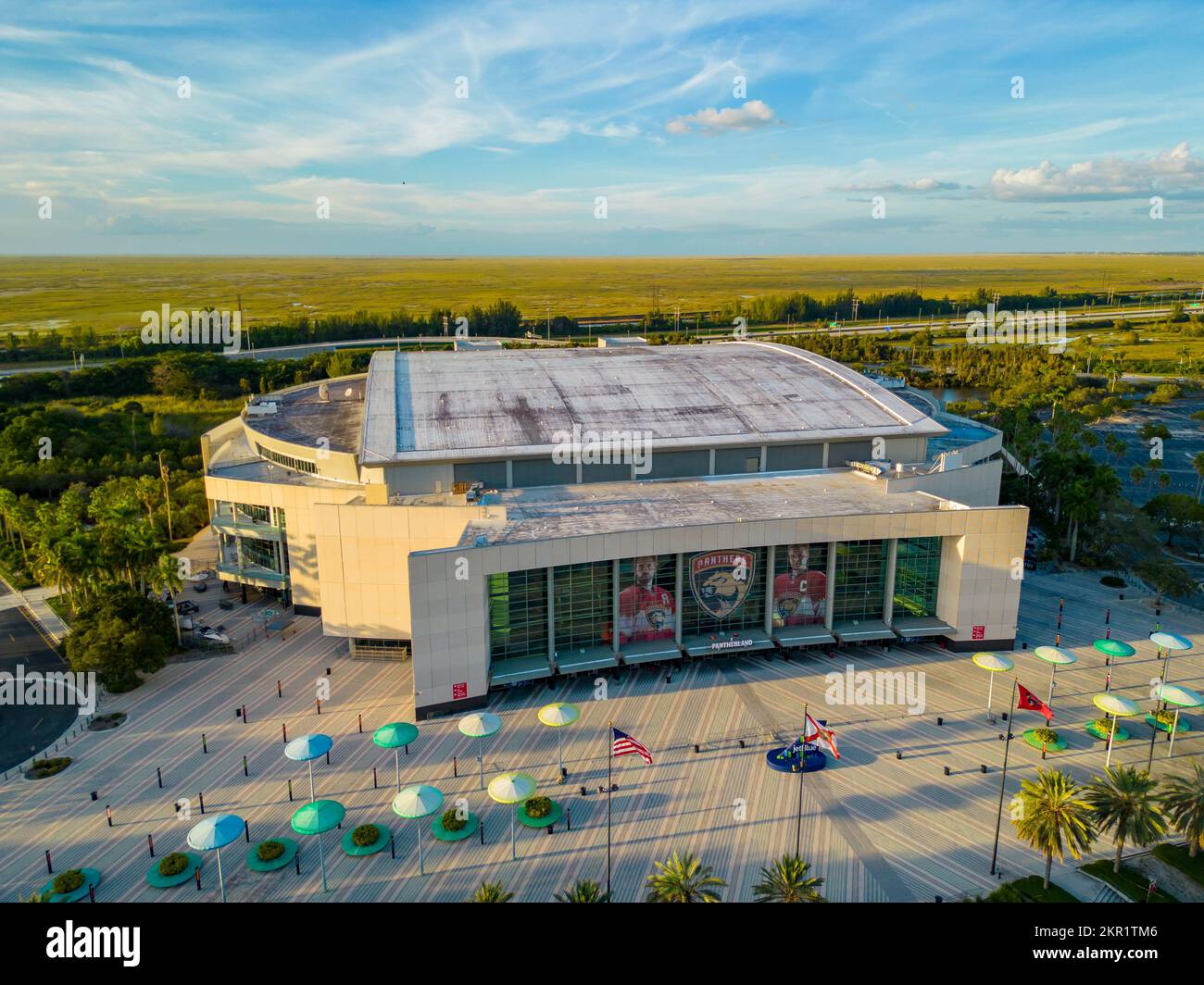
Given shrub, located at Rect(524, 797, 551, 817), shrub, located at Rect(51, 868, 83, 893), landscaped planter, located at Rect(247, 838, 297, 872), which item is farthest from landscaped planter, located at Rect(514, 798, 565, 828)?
shrub, located at Rect(51, 868, 83, 893)

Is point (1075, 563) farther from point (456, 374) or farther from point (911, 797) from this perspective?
point (456, 374)

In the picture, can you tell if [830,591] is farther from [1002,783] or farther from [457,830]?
[457,830]

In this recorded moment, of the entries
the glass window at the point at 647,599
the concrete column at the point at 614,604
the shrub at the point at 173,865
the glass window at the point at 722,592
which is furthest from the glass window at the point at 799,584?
the shrub at the point at 173,865

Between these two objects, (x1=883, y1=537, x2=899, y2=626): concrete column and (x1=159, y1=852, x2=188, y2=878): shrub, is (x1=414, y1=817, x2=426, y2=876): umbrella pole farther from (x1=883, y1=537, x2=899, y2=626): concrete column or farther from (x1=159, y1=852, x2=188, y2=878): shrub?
(x1=883, y1=537, x2=899, y2=626): concrete column

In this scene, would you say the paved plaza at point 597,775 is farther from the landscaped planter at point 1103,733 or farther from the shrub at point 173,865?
the shrub at point 173,865

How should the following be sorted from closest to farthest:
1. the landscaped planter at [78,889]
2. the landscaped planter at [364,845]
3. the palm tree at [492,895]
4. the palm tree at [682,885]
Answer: the palm tree at [682,885], the palm tree at [492,895], the landscaped planter at [78,889], the landscaped planter at [364,845]
